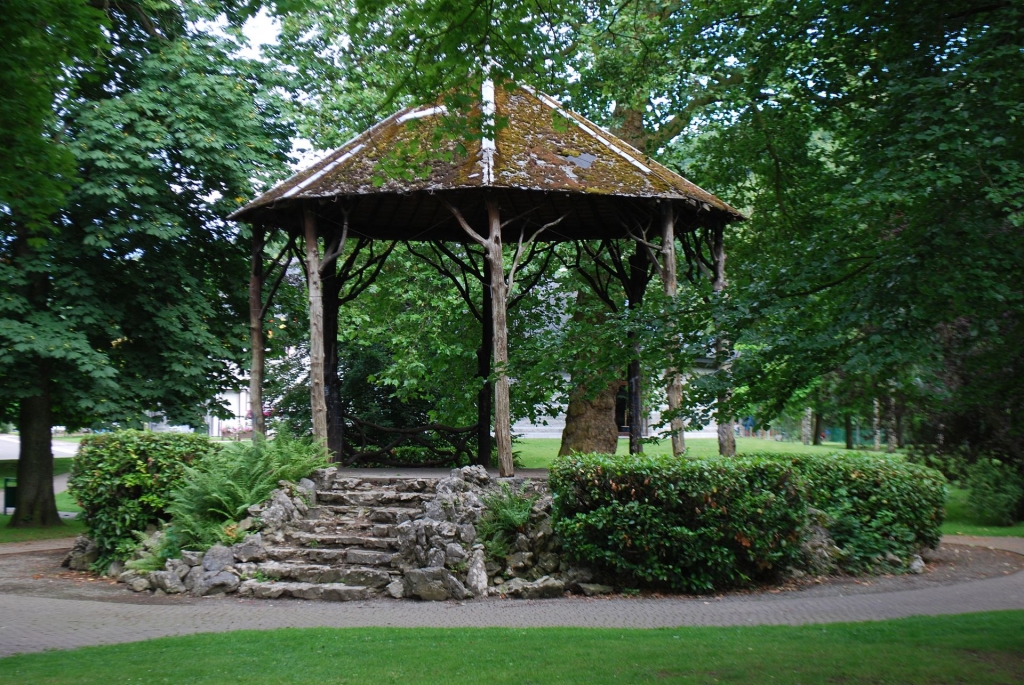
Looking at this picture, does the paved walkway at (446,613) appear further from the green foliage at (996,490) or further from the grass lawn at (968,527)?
the green foliage at (996,490)

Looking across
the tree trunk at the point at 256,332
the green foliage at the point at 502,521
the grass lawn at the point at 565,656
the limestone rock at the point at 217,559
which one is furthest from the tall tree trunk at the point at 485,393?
the grass lawn at the point at 565,656

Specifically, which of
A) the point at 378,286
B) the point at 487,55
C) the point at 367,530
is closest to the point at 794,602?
the point at 367,530

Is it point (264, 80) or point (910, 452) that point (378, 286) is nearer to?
point (264, 80)

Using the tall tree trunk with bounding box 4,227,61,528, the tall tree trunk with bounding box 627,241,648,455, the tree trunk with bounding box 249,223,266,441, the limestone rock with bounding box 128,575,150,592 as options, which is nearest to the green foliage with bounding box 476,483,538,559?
the tall tree trunk with bounding box 627,241,648,455

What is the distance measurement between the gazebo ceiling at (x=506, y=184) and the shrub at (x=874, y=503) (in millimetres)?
4618

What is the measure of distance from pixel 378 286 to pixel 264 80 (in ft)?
19.1

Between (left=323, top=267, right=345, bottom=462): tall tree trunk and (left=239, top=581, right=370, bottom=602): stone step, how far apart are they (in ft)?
18.2

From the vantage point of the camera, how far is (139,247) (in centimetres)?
1770

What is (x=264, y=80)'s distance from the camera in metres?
18.9

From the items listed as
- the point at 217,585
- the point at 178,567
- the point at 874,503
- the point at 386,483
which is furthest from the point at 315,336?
the point at 874,503

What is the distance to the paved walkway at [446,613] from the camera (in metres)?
9.23

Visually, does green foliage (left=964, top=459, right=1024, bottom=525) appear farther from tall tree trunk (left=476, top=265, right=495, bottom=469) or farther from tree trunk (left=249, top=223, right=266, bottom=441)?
tree trunk (left=249, top=223, right=266, bottom=441)

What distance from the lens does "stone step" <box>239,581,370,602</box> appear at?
10891 millimetres

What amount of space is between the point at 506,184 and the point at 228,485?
590 cm
